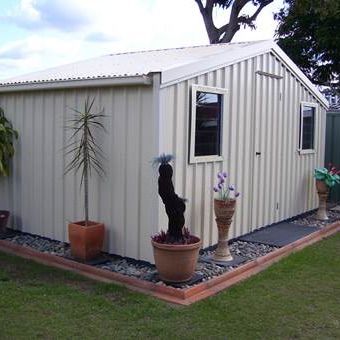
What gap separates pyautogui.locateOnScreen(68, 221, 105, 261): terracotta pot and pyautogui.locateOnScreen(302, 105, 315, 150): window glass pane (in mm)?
4142

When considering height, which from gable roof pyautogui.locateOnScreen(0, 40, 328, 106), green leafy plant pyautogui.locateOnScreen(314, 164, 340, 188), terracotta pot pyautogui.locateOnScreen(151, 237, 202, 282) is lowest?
terracotta pot pyautogui.locateOnScreen(151, 237, 202, 282)

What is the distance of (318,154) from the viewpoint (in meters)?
8.81

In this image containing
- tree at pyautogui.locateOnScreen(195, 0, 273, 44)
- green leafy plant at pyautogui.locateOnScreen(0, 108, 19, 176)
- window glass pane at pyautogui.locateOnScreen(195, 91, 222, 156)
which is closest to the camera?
window glass pane at pyautogui.locateOnScreen(195, 91, 222, 156)

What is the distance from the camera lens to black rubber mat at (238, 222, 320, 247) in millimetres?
6559

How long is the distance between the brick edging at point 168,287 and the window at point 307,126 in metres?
2.15

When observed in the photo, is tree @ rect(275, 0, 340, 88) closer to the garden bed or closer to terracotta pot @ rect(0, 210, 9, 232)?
the garden bed

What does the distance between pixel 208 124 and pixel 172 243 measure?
166 cm

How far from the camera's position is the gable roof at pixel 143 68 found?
518 cm

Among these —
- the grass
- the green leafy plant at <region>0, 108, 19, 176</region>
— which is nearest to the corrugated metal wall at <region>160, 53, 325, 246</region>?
the grass

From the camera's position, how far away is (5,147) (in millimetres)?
6418

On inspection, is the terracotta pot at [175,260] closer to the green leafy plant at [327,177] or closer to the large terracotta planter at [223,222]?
the large terracotta planter at [223,222]

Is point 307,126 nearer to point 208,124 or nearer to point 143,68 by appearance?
point 208,124

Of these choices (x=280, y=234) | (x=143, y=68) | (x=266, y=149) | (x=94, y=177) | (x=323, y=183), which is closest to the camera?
(x=143, y=68)

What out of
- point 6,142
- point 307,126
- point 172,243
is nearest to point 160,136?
point 172,243
